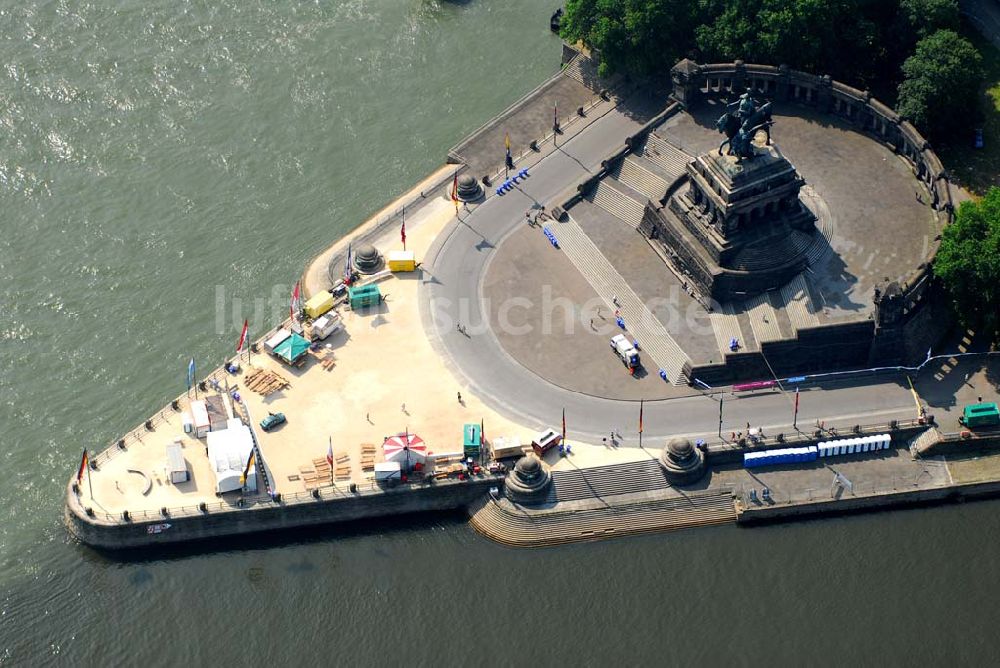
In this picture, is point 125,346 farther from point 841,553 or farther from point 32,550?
point 841,553

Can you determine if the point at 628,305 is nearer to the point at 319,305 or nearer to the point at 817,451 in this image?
the point at 817,451

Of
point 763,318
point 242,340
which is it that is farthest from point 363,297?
point 763,318

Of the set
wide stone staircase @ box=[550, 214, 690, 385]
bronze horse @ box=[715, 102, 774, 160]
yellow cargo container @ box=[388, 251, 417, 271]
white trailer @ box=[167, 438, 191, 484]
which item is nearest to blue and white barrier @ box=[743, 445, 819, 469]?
wide stone staircase @ box=[550, 214, 690, 385]

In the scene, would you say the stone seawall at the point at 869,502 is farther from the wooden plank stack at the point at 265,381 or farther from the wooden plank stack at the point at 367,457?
the wooden plank stack at the point at 265,381

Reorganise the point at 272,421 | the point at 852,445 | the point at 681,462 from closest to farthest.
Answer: the point at 681,462 → the point at 852,445 → the point at 272,421

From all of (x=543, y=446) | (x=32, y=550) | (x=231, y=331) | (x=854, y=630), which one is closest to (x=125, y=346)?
(x=231, y=331)

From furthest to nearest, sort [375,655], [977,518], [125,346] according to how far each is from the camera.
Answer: [125,346] < [977,518] < [375,655]
